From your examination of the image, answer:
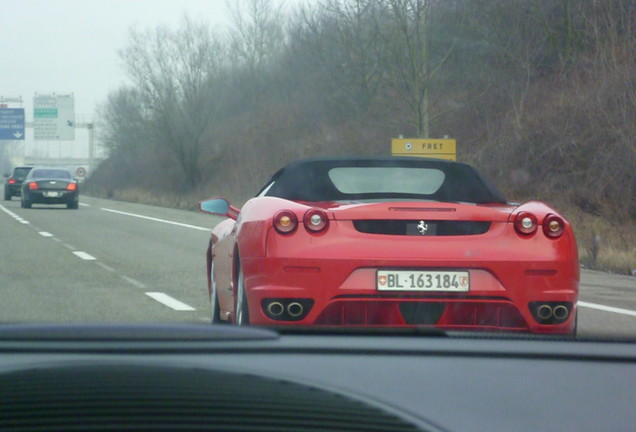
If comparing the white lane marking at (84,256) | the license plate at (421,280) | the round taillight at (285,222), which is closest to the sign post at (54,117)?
the white lane marking at (84,256)

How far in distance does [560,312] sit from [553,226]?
459mm

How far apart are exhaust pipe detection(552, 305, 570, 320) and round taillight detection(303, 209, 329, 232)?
1268 millimetres

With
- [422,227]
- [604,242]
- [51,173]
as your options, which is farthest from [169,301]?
[51,173]

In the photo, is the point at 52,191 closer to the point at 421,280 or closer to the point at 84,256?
the point at 84,256

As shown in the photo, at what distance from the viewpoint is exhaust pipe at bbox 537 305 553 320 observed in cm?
525

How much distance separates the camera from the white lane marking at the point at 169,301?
9.24 m

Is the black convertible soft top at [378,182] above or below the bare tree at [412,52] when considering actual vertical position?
below

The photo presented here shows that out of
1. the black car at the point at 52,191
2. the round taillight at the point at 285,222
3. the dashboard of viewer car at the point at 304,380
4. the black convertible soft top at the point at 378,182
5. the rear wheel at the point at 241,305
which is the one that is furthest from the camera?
the black car at the point at 52,191

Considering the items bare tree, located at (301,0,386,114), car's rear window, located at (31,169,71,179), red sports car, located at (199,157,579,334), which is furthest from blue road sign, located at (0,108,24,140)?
red sports car, located at (199,157,579,334)

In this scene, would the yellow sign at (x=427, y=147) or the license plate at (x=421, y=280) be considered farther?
the yellow sign at (x=427, y=147)

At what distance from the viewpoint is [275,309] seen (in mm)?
5301

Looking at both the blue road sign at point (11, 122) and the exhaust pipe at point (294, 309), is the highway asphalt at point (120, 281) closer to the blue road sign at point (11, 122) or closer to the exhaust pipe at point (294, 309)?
the exhaust pipe at point (294, 309)

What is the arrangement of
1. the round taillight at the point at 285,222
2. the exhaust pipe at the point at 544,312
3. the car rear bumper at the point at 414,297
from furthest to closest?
the round taillight at the point at 285,222 → the exhaust pipe at the point at 544,312 → the car rear bumper at the point at 414,297

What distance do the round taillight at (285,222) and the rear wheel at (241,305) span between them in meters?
0.44
